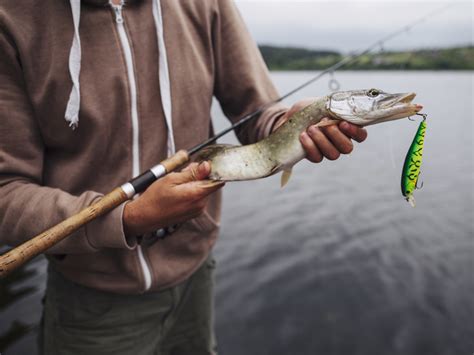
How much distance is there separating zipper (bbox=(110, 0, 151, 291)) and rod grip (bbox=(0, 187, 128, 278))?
0.36m

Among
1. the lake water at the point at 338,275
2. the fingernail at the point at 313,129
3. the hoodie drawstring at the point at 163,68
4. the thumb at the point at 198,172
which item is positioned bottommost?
the lake water at the point at 338,275

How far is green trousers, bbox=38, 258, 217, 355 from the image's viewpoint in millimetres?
2051

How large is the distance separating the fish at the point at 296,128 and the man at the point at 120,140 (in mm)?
85

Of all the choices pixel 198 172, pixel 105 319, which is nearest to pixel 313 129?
pixel 198 172

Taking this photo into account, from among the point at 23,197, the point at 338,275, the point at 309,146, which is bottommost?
the point at 338,275

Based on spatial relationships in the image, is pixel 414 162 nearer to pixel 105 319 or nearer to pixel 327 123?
pixel 327 123

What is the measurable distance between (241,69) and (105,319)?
66.2 inches

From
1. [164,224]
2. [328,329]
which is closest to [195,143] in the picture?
[164,224]

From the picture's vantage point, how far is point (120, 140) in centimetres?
199

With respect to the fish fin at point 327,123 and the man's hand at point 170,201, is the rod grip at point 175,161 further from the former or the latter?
the fish fin at point 327,123

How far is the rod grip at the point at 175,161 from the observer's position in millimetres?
1889

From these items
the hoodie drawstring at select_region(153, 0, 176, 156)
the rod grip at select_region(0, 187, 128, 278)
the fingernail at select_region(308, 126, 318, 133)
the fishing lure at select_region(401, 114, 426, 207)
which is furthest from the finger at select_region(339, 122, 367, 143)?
the rod grip at select_region(0, 187, 128, 278)

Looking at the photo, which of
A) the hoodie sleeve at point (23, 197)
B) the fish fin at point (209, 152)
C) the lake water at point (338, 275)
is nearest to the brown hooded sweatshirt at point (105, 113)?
the hoodie sleeve at point (23, 197)

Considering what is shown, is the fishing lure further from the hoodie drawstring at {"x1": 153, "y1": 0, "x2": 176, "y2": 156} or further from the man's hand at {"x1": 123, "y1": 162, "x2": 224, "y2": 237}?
the hoodie drawstring at {"x1": 153, "y1": 0, "x2": 176, "y2": 156}
